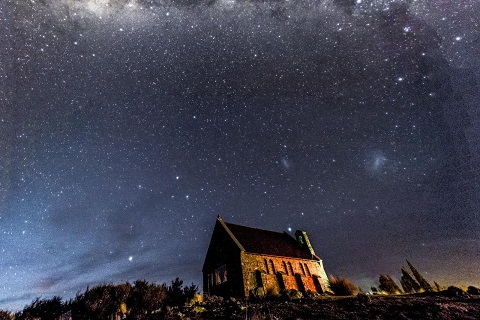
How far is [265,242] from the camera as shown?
31891mm

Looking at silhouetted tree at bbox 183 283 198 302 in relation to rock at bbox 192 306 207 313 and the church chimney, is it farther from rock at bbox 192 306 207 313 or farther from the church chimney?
the church chimney

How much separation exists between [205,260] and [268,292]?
10640mm

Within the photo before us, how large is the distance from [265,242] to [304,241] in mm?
8784

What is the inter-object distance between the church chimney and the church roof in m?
0.53

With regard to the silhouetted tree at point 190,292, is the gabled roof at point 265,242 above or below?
above

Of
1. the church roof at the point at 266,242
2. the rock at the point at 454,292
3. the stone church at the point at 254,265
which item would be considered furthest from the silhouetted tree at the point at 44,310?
the rock at the point at 454,292

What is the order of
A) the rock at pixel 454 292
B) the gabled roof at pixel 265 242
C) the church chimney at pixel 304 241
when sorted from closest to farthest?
the rock at pixel 454 292, the gabled roof at pixel 265 242, the church chimney at pixel 304 241

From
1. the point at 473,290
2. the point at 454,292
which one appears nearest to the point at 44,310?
the point at 454,292

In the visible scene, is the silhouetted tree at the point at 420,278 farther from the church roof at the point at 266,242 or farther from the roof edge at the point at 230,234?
the roof edge at the point at 230,234

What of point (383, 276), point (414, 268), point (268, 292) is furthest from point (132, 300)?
point (414, 268)

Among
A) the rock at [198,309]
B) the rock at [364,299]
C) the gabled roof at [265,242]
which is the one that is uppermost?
the gabled roof at [265,242]

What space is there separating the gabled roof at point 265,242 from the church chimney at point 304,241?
49 centimetres

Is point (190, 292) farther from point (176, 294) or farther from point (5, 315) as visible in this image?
point (5, 315)

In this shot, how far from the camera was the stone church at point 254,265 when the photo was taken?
25062mm
